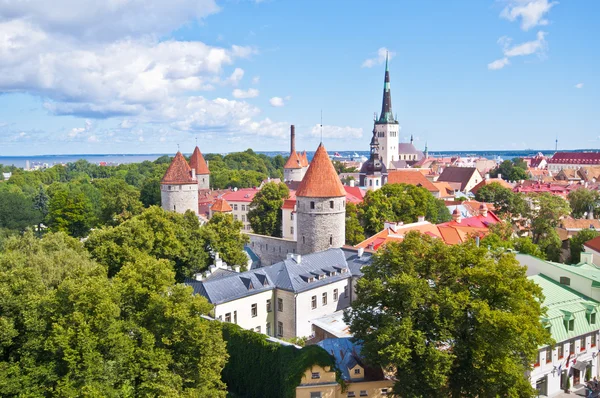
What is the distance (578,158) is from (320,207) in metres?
138

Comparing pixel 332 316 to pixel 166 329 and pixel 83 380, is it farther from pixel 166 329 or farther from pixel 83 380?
pixel 83 380

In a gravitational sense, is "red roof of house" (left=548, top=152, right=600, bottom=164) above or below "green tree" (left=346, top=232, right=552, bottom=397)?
above

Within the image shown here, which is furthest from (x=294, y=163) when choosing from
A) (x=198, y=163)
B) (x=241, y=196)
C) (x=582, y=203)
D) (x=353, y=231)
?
(x=353, y=231)

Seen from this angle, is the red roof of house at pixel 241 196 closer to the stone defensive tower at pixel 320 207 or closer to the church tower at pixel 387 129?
the stone defensive tower at pixel 320 207

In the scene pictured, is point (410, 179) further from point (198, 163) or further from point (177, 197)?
point (177, 197)

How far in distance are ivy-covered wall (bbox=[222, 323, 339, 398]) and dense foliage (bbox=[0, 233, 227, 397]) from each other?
3.09 m

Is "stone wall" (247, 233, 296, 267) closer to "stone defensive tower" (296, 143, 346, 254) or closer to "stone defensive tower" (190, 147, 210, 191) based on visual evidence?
"stone defensive tower" (296, 143, 346, 254)

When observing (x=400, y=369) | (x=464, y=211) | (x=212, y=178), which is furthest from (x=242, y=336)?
(x=212, y=178)

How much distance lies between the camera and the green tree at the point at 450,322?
54.8 feet

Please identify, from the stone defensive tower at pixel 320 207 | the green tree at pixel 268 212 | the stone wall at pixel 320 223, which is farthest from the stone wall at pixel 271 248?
the green tree at pixel 268 212

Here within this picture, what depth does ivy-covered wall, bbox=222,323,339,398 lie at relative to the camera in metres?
19.2

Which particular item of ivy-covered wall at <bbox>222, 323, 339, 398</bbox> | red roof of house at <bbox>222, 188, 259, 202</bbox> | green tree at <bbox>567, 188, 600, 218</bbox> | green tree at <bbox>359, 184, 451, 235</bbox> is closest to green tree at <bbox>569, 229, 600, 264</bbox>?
green tree at <bbox>359, 184, 451, 235</bbox>

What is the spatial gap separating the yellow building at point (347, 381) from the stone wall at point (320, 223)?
46.2ft

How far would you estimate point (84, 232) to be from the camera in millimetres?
57344
